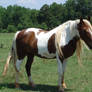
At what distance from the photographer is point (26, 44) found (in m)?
6.87

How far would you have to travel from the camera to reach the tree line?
248ft

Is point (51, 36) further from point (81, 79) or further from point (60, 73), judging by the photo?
point (81, 79)

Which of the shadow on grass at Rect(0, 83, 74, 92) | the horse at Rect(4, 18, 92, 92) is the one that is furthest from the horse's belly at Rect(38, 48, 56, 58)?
the shadow on grass at Rect(0, 83, 74, 92)

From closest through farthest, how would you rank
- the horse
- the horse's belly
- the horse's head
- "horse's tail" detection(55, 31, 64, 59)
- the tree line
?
1. the horse's head
2. the horse
3. "horse's tail" detection(55, 31, 64, 59)
4. the horse's belly
5. the tree line

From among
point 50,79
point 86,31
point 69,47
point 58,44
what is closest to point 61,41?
point 58,44

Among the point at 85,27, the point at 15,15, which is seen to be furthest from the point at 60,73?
the point at 15,15

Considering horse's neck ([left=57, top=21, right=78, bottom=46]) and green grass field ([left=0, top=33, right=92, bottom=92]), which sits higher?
horse's neck ([left=57, top=21, right=78, bottom=46])

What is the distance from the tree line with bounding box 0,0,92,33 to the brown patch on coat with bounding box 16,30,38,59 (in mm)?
63689

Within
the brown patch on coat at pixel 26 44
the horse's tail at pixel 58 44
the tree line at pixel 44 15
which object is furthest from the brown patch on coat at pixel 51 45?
the tree line at pixel 44 15

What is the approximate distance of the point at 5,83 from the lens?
7.45 m

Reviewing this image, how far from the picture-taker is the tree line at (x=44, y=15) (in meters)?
75.6

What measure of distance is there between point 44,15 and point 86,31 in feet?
239

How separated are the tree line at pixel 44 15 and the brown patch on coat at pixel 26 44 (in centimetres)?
6369

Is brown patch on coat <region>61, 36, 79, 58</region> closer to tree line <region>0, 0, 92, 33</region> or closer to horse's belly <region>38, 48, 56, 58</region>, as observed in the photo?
horse's belly <region>38, 48, 56, 58</region>
